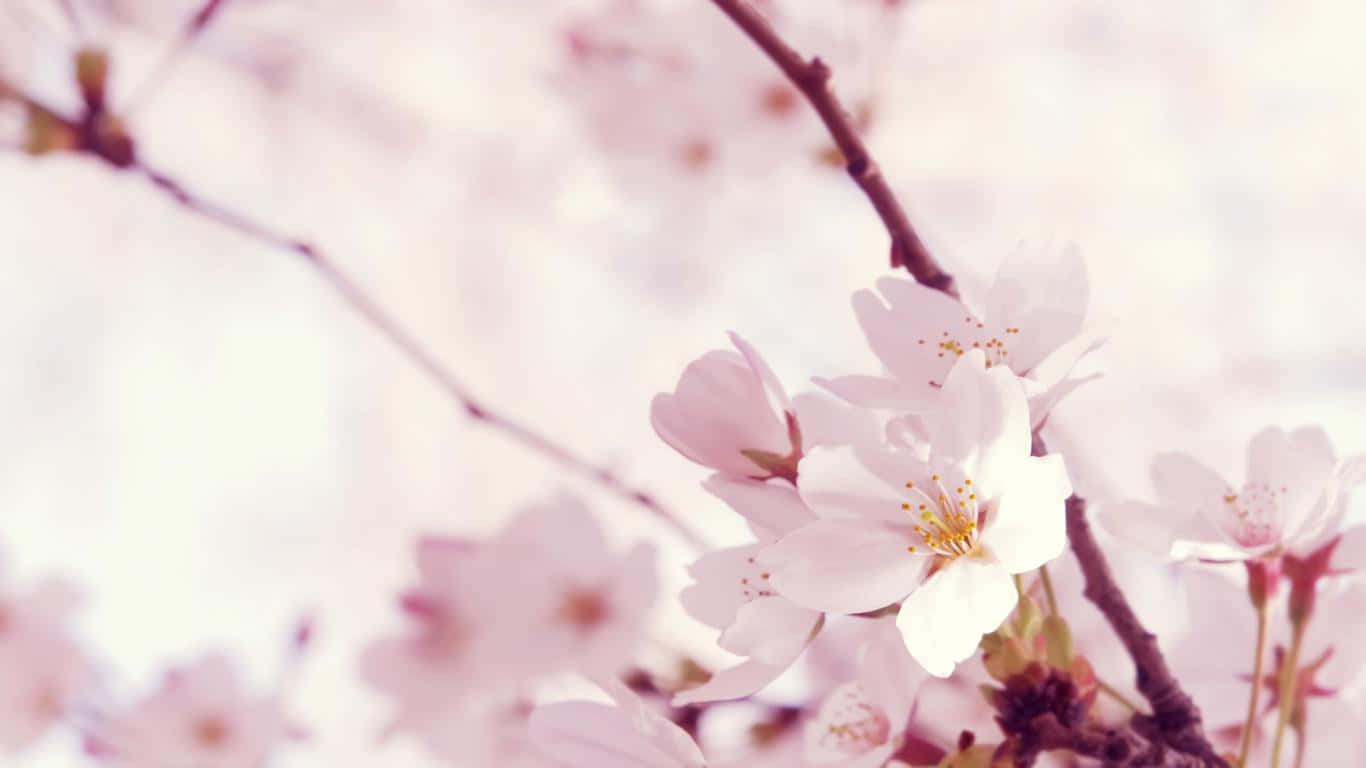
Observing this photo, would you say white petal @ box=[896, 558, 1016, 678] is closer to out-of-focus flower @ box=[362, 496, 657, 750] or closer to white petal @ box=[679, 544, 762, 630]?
white petal @ box=[679, 544, 762, 630]

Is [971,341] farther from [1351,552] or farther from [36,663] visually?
[36,663]

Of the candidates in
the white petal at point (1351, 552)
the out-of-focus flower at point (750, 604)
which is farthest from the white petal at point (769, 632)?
the white petal at point (1351, 552)

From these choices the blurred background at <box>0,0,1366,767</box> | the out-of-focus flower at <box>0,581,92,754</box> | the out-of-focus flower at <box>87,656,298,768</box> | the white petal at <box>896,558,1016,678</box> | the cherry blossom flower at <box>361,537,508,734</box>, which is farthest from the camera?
the blurred background at <box>0,0,1366,767</box>

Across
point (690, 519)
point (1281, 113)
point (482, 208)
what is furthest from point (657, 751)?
point (1281, 113)

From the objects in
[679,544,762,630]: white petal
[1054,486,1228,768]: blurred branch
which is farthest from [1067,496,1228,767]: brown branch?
[679,544,762,630]: white petal

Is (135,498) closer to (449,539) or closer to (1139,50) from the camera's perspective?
(449,539)

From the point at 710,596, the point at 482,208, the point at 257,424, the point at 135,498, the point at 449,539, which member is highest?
the point at 482,208
